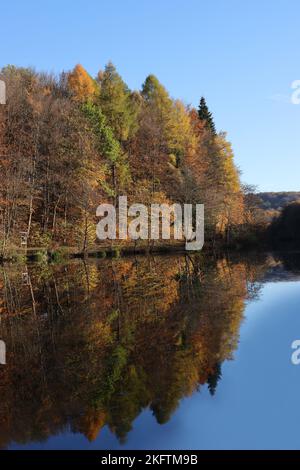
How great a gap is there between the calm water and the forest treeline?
2114 centimetres

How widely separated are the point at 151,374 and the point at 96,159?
33438mm

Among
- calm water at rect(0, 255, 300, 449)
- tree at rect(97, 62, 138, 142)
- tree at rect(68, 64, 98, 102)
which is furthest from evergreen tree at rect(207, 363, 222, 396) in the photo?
tree at rect(68, 64, 98, 102)

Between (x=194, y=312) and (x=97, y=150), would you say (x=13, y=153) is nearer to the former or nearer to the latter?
(x=97, y=150)

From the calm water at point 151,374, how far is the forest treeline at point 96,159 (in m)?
21.1

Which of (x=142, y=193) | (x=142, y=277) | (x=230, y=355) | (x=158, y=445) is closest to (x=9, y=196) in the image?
(x=142, y=193)

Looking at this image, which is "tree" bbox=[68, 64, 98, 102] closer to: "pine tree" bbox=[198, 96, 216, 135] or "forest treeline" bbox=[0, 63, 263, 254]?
"forest treeline" bbox=[0, 63, 263, 254]

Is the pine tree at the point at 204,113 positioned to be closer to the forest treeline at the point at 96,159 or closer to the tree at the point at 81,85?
the forest treeline at the point at 96,159

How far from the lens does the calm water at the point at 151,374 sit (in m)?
4.99

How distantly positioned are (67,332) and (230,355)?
3815 mm

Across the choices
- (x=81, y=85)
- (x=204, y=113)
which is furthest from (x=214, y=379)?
(x=204, y=113)

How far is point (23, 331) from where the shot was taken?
10.2 m

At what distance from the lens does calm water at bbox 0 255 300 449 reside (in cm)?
499

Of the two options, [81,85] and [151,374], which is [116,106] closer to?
[81,85]
